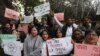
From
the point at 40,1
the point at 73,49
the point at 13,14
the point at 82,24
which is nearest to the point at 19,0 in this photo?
the point at 40,1

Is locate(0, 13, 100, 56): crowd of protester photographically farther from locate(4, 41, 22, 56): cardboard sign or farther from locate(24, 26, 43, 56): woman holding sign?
locate(4, 41, 22, 56): cardboard sign

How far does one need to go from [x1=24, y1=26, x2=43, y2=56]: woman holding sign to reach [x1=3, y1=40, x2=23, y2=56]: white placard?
11.0 inches

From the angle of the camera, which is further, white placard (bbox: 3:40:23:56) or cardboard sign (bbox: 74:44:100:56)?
white placard (bbox: 3:40:23:56)

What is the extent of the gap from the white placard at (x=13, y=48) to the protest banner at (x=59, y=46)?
126 centimetres

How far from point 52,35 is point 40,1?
96.3 ft

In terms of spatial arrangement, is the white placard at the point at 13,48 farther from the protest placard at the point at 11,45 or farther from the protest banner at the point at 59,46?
the protest banner at the point at 59,46

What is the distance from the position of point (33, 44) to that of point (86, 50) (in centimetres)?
Answer: 205

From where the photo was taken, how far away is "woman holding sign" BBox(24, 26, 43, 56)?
38.6ft

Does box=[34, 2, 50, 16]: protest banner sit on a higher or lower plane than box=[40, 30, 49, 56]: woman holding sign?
higher

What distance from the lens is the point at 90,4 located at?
137 feet

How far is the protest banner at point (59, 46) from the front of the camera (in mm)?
11102

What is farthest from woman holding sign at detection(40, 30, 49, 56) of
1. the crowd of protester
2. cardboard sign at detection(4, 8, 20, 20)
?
cardboard sign at detection(4, 8, 20, 20)

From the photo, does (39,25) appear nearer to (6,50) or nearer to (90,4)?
(6,50)

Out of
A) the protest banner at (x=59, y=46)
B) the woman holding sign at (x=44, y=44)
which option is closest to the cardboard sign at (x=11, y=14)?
the woman holding sign at (x=44, y=44)
